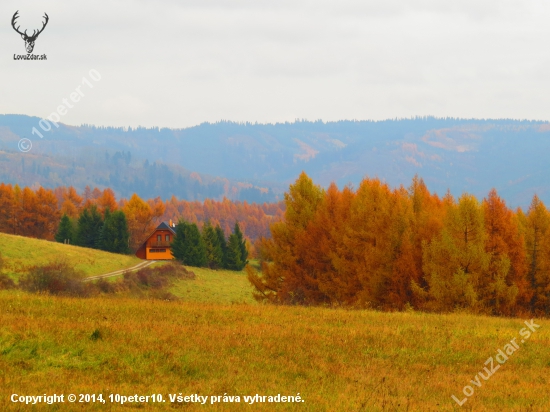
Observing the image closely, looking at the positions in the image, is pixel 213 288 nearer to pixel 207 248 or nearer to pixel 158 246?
pixel 207 248

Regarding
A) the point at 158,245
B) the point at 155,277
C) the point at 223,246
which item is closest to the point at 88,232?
the point at 158,245

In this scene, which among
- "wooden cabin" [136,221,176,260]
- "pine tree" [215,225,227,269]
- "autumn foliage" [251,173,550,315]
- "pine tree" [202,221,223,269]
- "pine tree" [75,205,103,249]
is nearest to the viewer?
"autumn foliage" [251,173,550,315]

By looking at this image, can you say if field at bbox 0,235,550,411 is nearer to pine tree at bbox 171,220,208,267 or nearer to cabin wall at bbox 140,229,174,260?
pine tree at bbox 171,220,208,267

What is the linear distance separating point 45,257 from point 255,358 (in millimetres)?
56141

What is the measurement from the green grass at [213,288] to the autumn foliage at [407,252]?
46.1 feet

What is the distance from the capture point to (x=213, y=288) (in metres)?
66.5

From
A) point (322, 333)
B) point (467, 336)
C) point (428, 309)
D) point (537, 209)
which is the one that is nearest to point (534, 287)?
point (537, 209)

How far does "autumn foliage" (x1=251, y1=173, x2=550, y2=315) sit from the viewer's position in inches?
1243

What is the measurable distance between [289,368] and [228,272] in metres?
74.7

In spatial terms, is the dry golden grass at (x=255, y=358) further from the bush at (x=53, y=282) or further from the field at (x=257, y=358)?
the bush at (x=53, y=282)

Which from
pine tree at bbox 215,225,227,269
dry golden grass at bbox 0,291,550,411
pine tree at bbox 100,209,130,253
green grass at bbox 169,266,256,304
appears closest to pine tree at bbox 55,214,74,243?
pine tree at bbox 100,209,130,253

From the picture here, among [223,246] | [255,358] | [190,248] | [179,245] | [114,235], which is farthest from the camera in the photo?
[223,246]

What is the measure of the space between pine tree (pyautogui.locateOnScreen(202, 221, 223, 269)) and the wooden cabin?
932 cm

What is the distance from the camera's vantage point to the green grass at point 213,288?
5947 centimetres
